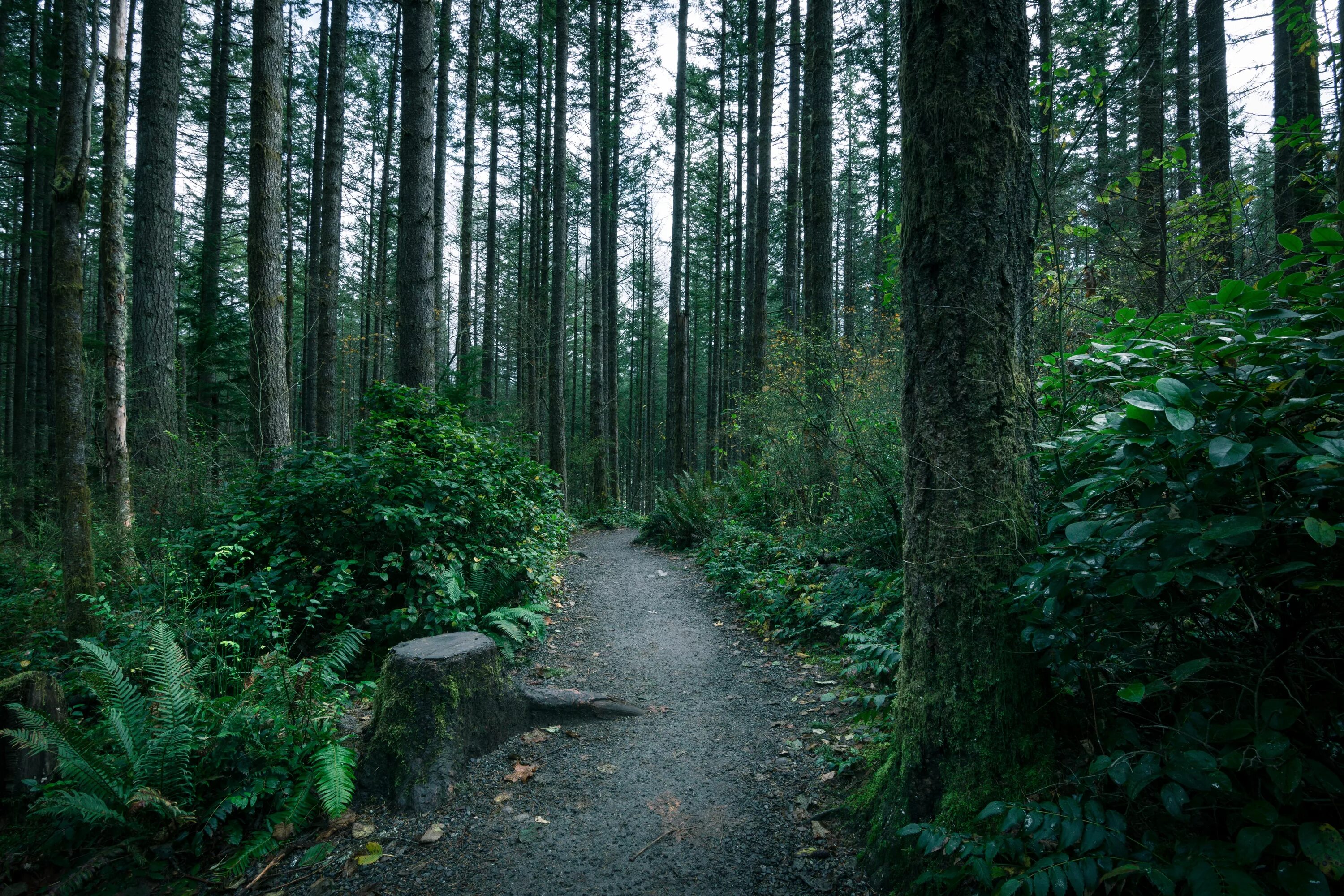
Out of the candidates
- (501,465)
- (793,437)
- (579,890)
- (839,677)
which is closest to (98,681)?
(579,890)

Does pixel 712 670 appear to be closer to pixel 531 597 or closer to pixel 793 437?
pixel 531 597

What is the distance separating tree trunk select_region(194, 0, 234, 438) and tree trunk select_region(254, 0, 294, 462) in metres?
1.73

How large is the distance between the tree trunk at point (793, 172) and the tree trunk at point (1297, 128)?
275 inches

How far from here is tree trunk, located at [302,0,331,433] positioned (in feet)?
54.1

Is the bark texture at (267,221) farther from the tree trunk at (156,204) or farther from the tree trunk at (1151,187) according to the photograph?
the tree trunk at (1151,187)

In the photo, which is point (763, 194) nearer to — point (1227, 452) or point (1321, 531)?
point (1227, 452)

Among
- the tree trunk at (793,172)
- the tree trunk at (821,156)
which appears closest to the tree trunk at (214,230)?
the tree trunk at (821,156)

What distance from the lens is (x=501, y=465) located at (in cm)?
668

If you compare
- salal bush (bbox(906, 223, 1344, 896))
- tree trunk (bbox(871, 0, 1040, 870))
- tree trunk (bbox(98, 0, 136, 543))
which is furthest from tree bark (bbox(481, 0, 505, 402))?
salal bush (bbox(906, 223, 1344, 896))

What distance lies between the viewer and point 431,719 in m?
3.24

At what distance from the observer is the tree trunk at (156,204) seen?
8.40m

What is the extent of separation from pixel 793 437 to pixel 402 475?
5003mm

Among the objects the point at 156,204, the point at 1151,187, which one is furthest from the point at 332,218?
the point at 1151,187

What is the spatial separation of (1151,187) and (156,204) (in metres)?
12.6
